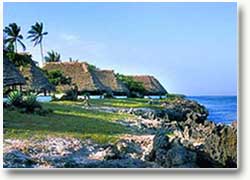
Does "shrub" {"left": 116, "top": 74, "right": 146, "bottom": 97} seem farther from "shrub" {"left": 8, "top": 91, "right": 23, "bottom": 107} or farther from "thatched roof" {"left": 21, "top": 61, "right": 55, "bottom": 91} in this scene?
"shrub" {"left": 8, "top": 91, "right": 23, "bottom": 107}

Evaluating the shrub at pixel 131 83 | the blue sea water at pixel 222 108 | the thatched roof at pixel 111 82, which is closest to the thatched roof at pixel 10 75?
the thatched roof at pixel 111 82

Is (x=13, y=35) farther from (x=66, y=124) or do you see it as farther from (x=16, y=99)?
(x=66, y=124)

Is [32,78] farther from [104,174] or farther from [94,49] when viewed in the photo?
[104,174]

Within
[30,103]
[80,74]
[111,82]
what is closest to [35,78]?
[30,103]

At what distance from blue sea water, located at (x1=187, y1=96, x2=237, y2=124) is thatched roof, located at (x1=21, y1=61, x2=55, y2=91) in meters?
0.96

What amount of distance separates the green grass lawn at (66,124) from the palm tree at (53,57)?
0.90 feet

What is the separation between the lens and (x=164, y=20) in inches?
135

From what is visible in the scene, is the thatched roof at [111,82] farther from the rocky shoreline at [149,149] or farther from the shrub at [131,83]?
the rocky shoreline at [149,149]

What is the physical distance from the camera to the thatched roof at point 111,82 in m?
3.45

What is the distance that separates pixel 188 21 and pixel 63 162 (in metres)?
1.11

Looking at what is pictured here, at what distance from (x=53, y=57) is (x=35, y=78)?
0.18 metres

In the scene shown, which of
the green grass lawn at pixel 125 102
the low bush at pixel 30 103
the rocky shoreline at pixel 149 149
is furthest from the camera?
the green grass lawn at pixel 125 102

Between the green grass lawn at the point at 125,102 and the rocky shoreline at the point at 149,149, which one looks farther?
the green grass lawn at the point at 125,102

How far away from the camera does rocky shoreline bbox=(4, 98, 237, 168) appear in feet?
10.7
